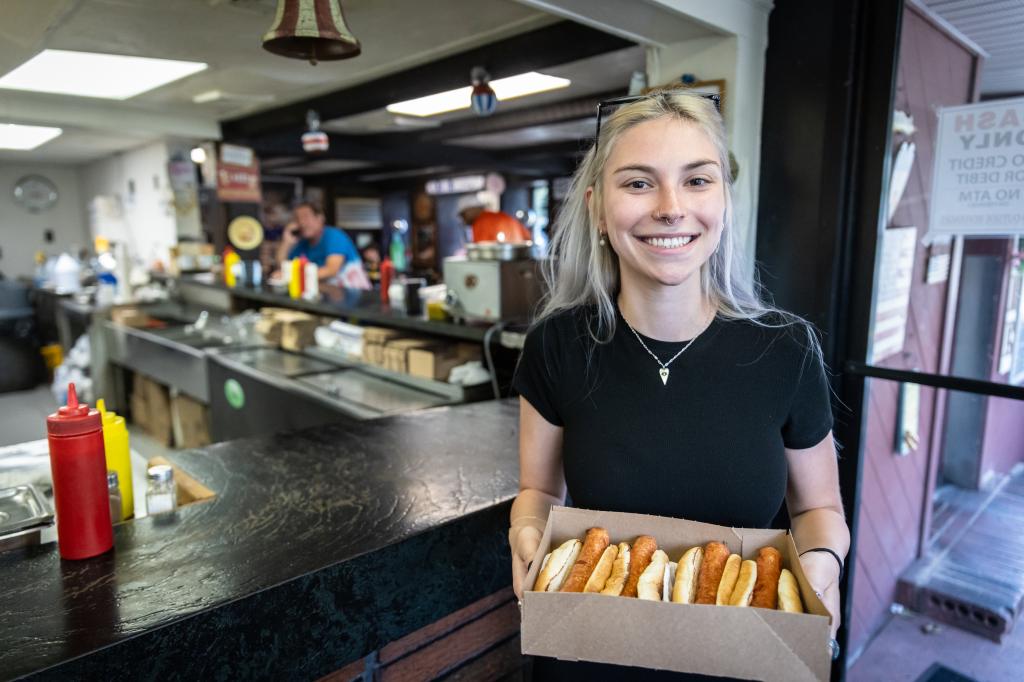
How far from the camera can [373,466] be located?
205cm

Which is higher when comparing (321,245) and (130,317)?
(321,245)

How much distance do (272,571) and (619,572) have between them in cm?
74

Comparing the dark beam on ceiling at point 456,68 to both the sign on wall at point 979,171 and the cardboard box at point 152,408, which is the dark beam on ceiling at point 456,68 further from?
the cardboard box at point 152,408

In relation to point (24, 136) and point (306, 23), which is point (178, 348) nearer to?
point (306, 23)

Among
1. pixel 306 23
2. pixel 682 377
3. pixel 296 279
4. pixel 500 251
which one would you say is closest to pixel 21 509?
pixel 306 23

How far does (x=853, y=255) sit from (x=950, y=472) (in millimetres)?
2011

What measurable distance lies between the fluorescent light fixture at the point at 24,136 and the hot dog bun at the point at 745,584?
777 cm

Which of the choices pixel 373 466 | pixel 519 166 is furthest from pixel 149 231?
pixel 373 466

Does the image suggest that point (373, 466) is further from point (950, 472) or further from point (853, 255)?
point (950, 472)

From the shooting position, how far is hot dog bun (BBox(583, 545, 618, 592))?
3.46 ft

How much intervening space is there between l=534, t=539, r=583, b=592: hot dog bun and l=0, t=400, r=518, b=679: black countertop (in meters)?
0.55

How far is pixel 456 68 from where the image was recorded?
4.00 metres

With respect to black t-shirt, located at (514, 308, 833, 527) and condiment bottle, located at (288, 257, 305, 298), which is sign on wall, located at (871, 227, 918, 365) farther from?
condiment bottle, located at (288, 257, 305, 298)

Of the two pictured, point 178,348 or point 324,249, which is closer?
point 178,348
